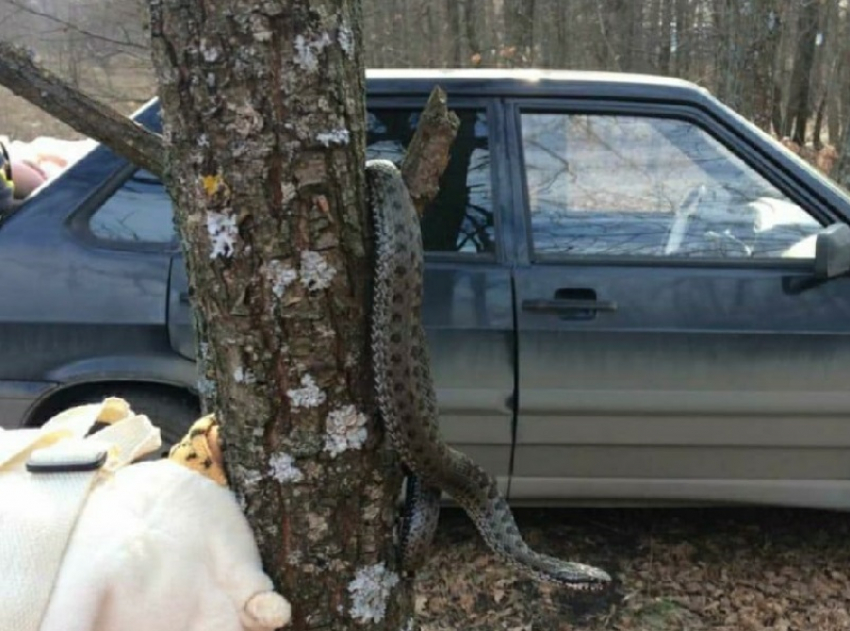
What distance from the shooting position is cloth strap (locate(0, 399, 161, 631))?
1.22 meters

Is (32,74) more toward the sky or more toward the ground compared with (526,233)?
more toward the sky

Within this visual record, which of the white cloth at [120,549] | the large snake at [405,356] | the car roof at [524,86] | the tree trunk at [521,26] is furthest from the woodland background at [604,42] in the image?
the white cloth at [120,549]

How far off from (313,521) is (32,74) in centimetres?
96

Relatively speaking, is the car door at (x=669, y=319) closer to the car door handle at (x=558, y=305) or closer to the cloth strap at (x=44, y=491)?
the car door handle at (x=558, y=305)

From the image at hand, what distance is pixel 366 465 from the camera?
59.8 inches

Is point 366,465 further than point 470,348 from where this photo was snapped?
No

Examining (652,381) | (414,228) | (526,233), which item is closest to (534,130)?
(526,233)

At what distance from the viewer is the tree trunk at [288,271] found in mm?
1334

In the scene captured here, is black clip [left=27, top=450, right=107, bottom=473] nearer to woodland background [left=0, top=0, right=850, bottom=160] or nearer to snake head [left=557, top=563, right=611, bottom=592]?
snake head [left=557, top=563, right=611, bottom=592]

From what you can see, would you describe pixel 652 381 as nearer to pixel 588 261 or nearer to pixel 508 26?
pixel 588 261

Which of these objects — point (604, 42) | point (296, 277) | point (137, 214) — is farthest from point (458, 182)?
point (604, 42)

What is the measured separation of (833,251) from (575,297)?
97 cm

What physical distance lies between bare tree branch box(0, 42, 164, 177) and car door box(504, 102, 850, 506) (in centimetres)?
205

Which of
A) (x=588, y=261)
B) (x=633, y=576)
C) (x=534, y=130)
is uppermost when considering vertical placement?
(x=534, y=130)
